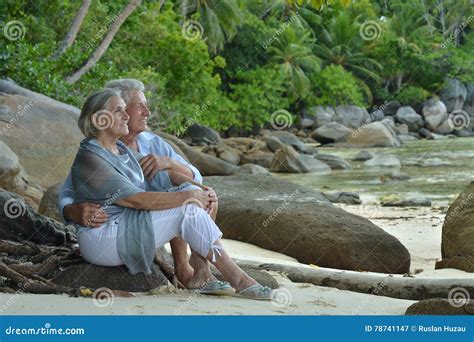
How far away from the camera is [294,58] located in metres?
47.4

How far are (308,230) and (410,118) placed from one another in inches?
1535

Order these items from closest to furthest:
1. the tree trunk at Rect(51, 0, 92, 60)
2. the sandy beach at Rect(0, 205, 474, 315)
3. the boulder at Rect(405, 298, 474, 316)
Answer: the sandy beach at Rect(0, 205, 474, 315), the boulder at Rect(405, 298, 474, 316), the tree trunk at Rect(51, 0, 92, 60)

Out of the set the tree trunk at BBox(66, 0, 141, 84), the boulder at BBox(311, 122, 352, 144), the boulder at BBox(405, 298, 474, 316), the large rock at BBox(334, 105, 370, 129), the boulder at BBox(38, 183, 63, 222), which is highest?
the boulder at BBox(405, 298, 474, 316)

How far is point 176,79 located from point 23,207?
85.4ft

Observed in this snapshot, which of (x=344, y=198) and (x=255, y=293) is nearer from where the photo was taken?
(x=255, y=293)

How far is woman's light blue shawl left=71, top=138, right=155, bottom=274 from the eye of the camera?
16.1 ft

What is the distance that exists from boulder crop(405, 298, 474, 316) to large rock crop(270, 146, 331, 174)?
20141mm

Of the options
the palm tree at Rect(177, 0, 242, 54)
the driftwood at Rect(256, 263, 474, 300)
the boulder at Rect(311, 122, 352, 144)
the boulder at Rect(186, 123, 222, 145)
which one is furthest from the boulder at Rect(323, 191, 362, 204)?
the palm tree at Rect(177, 0, 242, 54)

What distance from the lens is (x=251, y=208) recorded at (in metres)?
9.86

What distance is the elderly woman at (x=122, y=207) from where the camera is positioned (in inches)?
193

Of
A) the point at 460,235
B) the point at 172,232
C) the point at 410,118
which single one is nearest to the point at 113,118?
the point at 172,232

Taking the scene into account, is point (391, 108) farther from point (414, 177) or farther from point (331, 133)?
point (414, 177)

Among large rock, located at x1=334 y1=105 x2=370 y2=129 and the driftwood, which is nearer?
the driftwood

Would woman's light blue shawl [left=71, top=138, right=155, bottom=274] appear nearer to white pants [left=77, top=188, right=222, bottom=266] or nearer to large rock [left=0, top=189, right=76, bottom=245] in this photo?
white pants [left=77, top=188, right=222, bottom=266]
